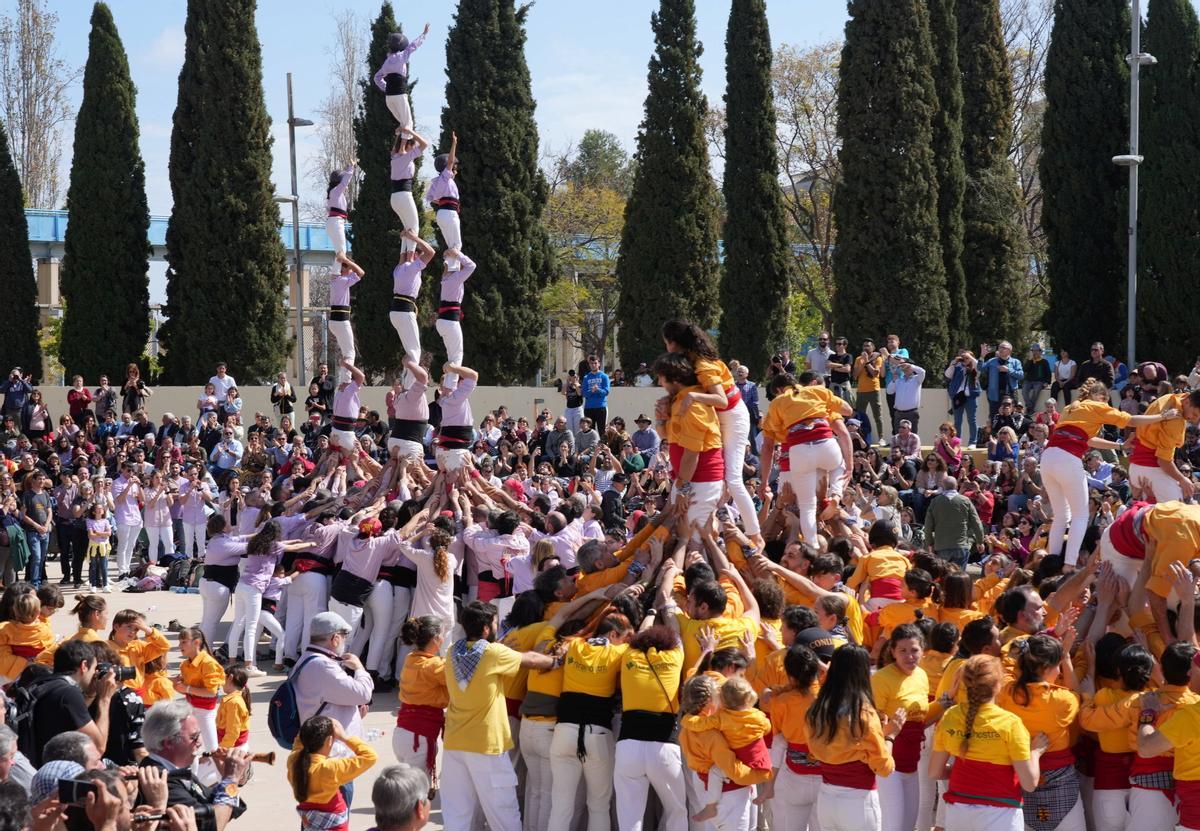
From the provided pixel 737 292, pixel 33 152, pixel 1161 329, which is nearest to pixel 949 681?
pixel 1161 329

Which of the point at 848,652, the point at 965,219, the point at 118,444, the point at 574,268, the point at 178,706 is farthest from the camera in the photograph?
the point at 574,268

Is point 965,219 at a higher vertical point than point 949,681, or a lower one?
higher

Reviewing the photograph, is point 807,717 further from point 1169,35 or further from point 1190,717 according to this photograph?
point 1169,35

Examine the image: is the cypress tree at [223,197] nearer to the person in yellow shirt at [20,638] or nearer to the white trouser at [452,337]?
the white trouser at [452,337]

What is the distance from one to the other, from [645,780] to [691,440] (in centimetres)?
251

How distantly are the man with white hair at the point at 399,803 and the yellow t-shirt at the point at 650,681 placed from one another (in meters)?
2.55

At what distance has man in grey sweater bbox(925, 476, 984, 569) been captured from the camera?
51.4 ft

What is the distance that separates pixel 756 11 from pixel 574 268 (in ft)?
52.7

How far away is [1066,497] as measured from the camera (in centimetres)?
1173

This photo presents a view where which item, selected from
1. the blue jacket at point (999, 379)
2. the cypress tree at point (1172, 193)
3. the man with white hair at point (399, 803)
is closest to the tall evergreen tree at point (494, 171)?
the blue jacket at point (999, 379)

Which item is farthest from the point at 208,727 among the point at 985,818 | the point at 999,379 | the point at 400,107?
the point at 999,379

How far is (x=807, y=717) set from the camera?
23.2 ft

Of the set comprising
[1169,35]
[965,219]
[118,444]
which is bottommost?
[118,444]

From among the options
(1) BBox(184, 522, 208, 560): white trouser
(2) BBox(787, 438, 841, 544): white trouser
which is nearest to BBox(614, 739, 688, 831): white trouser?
(2) BBox(787, 438, 841, 544): white trouser
